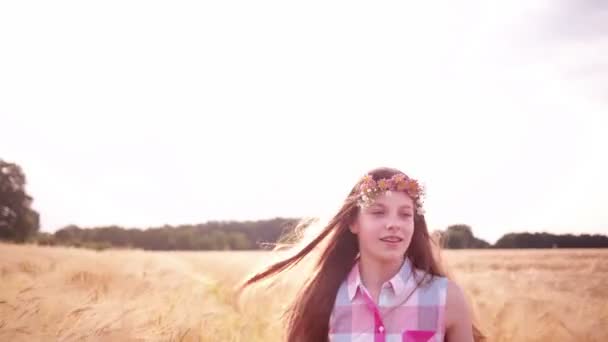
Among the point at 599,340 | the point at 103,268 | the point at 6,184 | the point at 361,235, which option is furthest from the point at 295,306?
the point at 6,184

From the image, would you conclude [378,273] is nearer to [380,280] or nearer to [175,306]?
[380,280]

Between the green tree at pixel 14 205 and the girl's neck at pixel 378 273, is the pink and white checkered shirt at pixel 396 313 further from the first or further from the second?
the green tree at pixel 14 205

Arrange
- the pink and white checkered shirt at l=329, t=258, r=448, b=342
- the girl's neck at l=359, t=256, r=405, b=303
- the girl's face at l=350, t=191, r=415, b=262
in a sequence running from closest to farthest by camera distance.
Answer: the pink and white checkered shirt at l=329, t=258, r=448, b=342
the girl's face at l=350, t=191, r=415, b=262
the girl's neck at l=359, t=256, r=405, b=303

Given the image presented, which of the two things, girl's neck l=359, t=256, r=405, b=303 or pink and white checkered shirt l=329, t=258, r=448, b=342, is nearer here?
pink and white checkered shirt l=329, t=258, r=448, b=342

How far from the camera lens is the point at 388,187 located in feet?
9.16

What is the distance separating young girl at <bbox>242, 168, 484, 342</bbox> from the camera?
104 inches

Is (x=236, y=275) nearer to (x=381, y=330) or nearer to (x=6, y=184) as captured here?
(x=381, y=330)

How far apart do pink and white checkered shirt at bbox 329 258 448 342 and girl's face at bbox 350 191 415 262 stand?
0.13 m

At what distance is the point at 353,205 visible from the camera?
9.82 feet

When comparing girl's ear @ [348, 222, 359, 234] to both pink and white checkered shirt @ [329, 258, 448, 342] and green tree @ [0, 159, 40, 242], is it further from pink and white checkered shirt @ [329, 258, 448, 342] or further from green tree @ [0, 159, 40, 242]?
green tree @ [0, 159, 40, 242]

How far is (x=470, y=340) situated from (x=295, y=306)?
975 millimetres

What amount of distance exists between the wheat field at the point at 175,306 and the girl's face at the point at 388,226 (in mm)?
563

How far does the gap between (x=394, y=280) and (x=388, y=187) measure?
0.46m

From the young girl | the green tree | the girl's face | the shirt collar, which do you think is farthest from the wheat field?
the green tree
